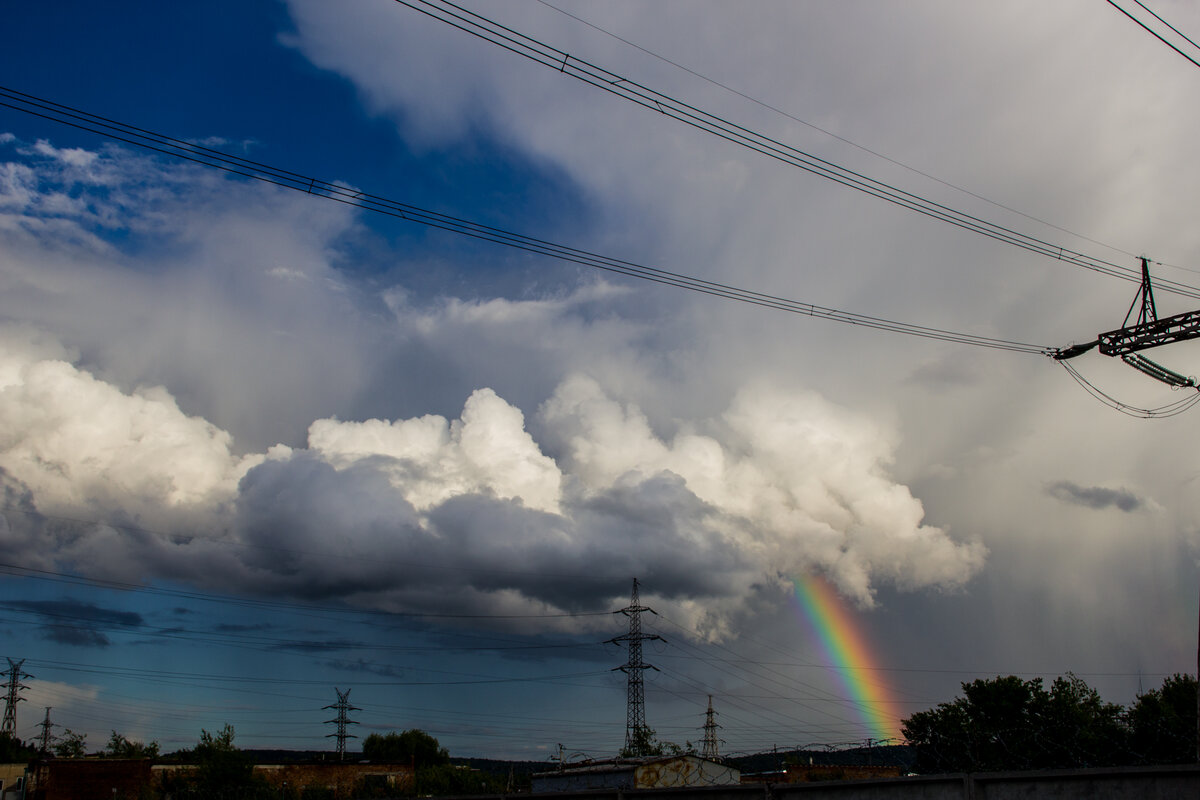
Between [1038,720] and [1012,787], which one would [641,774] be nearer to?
[1012,787]

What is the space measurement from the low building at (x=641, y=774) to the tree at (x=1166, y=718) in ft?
147

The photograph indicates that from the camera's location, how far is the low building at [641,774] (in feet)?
176

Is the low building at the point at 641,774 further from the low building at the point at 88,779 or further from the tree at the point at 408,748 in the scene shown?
the tree at the point at 408,748

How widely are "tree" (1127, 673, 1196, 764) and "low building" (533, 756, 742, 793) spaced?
44.9 meters

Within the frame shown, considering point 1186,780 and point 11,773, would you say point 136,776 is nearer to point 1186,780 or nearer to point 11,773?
point 11,773

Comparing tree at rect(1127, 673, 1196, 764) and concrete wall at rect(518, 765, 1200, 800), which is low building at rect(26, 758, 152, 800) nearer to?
concrete wall at rect(518, 765, 1200, 800)

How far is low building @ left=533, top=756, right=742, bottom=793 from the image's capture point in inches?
2112

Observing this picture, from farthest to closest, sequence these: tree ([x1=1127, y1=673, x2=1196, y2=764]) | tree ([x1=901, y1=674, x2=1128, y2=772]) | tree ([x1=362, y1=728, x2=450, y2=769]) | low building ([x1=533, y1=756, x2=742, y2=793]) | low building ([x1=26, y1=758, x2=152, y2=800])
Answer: tree ([x1=362, y1=728, x2=450, y2=769]) → tree ([x1=901, y1=674, x2=1128, y2=772]) → tree ([x1=1127, y1=673, x2=1196, y2=764]) → low building ([x1=26, y1=758, x2=152, y2=800]) → low building ([x1=533, y1=756, x2=742, y2=793])

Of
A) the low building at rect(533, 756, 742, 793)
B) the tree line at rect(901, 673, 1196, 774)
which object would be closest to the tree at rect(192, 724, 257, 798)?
the low building at rect(533, 756, 742, 793)

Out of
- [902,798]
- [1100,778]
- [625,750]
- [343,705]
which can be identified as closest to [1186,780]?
[1100,778]

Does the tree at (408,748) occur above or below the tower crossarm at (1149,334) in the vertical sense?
below

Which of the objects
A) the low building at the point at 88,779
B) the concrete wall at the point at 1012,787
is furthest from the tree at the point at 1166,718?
the low building at the point at 88,779

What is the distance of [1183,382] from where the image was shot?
3191 centimetres

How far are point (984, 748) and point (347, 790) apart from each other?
71.7m
